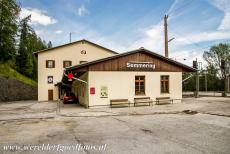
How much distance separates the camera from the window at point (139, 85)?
19344 mm

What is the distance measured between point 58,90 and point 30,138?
26.4 metres

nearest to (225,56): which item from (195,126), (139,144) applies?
(195,126)

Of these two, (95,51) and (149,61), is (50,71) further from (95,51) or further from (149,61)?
(149,61)

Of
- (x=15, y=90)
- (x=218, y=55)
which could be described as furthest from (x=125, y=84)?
(x=218, y=55)

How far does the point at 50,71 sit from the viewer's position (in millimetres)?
33344

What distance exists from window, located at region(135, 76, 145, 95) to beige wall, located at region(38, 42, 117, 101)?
1637cm

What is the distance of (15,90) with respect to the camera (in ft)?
113

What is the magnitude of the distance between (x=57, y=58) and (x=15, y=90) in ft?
26.9

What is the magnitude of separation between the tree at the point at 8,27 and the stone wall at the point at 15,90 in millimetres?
4716

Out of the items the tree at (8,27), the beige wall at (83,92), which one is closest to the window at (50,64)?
the tree at (8,27)

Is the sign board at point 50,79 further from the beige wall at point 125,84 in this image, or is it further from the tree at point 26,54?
the tree at point 26,54

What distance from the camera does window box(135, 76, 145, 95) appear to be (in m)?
19.3

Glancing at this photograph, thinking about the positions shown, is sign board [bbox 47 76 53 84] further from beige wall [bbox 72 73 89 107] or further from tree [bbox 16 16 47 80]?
tree [bbox 16 16 47 80]

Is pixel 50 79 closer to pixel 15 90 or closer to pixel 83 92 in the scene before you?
pixel 15 90
